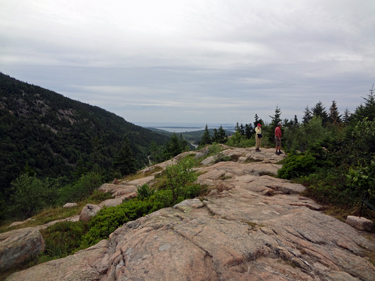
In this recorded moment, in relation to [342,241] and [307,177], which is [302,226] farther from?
[307,177]

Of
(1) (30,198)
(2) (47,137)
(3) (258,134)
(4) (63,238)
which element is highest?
(3) (258,134)

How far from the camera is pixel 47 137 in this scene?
4382 inches

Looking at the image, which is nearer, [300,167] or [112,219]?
[112,219]

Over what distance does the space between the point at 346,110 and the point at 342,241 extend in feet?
201

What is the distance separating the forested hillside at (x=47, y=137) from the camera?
82062 millimetres

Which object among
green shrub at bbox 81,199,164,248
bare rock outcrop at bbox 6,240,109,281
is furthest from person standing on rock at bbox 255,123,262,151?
bare rock outcrop at bbox 6,240,109,281

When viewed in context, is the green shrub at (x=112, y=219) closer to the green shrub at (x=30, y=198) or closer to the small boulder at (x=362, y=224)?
the small boulder at (x=362, y=224)

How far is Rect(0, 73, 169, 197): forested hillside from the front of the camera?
82062 mm

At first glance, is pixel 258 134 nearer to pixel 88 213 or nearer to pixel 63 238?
pixel 88 213

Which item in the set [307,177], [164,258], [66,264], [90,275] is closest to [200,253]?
[164,258]

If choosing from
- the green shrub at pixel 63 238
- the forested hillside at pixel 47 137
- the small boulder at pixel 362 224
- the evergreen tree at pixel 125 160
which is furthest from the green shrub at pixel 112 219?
the forested hillside at pixel 47 137

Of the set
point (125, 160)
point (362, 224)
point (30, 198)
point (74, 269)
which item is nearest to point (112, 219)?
point (74, 269)

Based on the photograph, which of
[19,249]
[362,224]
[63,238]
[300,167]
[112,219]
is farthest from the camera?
[300,167]

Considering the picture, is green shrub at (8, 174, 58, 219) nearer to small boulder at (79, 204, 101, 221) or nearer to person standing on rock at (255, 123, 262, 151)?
small boulder at (79, 204, 101, 221)
